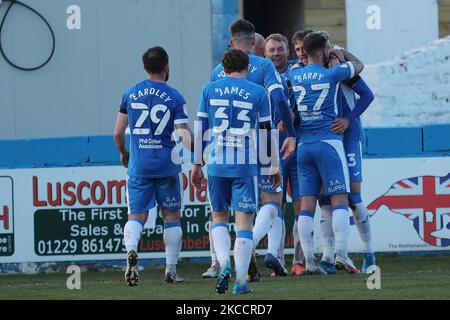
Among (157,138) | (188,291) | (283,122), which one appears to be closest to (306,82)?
(283,122)

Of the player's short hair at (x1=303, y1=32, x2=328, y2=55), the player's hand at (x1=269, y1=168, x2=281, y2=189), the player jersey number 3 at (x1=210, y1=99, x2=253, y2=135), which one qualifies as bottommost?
the player's hand at (x1=269, y1=168, x2=281, y2=189)

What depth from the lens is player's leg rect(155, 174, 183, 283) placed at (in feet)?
36.4

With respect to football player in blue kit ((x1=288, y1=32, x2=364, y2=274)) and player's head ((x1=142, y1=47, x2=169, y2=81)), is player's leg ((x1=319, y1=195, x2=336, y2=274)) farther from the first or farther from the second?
player's head ((x1=142, y1=47, x2=169, y2=81))

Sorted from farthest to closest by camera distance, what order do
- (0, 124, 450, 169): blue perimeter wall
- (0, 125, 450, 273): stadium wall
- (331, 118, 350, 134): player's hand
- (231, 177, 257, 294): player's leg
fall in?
(0, 124, 450, 169): blue perimeter wall < (0, 125, 450, 273): stadium wall < (331, 118, 350, 134): player's hand < (231, 177, 257, 294): player's leg

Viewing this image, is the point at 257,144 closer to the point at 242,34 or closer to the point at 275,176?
the point at 275,176

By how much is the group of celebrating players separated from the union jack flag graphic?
6.84ft

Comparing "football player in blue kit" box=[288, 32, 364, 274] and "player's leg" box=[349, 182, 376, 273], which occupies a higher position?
"football player in blue kit" box=[288, 32, 364, 274]

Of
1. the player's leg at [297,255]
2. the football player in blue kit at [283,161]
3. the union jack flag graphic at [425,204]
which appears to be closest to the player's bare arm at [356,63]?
the football player in blue kit at [283,161]

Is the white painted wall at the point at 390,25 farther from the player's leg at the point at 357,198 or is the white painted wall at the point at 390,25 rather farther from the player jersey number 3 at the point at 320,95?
the player jersey number 3 at the point at 320,95

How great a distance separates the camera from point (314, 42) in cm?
1134

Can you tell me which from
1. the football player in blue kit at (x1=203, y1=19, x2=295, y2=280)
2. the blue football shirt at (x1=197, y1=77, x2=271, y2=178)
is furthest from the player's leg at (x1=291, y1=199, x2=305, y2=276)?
the blue football shirt at (x1=197, y1=77, x2=271, y2=178)

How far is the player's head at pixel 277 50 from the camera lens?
40.0ft
